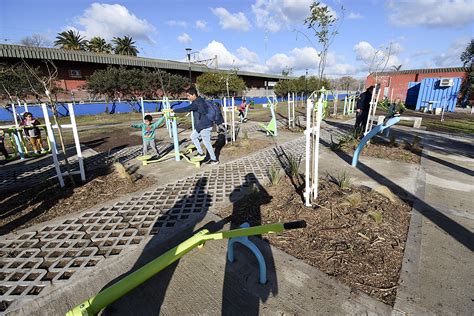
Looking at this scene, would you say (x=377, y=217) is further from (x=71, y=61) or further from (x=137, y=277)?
(x=71, y=61)

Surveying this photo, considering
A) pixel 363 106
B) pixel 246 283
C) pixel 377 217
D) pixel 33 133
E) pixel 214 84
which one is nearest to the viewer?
pixel 246 283

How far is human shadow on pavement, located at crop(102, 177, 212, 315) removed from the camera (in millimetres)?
2018

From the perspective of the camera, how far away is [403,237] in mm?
2812

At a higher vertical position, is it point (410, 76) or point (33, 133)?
point (410, 76)

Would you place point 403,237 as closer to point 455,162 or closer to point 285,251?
point 285,251

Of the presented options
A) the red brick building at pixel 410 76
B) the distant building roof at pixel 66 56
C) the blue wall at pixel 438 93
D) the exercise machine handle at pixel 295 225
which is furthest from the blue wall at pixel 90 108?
the red brick building at pixel 410 76

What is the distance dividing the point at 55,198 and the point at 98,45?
1804 inches

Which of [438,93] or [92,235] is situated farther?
[438,93]

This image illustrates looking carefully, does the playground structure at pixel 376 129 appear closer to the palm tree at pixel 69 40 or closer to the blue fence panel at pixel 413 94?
the blue fence panel at pixel 413 94

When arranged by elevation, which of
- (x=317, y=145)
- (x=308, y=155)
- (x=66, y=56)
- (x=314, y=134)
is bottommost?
(x=308, y=155)

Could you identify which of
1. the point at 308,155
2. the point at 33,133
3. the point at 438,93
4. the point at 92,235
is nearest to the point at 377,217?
the point at 308,155

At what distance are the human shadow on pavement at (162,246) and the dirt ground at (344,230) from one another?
51 cm

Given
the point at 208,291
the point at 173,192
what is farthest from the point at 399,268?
A: the point at 173,192

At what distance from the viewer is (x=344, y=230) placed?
9.43 ft
